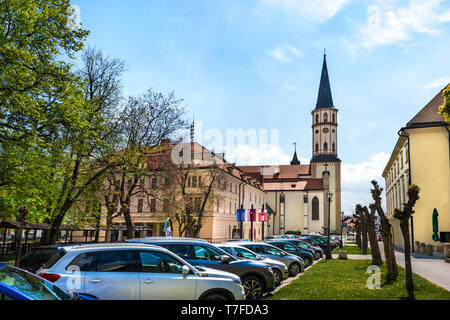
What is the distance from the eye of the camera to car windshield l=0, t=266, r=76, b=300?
15.4 feet

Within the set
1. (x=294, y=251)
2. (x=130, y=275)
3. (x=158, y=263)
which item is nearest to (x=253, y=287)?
(x=158, y=263)

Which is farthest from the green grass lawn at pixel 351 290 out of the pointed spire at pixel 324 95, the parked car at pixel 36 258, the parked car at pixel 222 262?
the pointed spire at pixel 324 95

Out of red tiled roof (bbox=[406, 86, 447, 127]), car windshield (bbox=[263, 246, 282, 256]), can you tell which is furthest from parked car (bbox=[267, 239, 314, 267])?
red tiled roof (bbox=[406, 86, 447, 127])

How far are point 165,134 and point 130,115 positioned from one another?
2.99m

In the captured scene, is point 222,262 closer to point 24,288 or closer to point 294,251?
point 24,288

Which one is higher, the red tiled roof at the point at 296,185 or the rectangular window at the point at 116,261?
the red tiled roof at the point at 296,185

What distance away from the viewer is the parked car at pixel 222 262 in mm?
10156

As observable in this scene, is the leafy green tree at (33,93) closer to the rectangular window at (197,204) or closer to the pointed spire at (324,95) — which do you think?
the rectangular window at (197,204)

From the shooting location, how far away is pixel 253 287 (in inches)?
426

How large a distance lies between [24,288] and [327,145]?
289ft

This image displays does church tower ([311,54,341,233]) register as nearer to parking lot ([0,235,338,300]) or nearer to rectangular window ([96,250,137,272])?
parking lot ([0,235,338,300])

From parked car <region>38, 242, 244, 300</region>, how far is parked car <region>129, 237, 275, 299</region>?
268 cm
